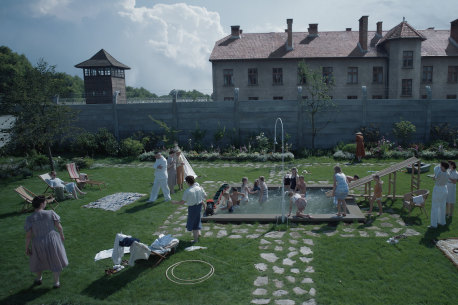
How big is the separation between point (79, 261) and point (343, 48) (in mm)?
29994

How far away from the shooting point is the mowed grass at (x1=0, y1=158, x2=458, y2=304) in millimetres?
5906

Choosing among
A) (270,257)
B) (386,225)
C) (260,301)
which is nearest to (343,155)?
(386,225)

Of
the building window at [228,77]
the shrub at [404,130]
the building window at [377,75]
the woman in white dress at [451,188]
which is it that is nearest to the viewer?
the woman in white dress at [451,188]

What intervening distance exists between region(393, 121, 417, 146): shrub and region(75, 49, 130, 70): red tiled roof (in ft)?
115

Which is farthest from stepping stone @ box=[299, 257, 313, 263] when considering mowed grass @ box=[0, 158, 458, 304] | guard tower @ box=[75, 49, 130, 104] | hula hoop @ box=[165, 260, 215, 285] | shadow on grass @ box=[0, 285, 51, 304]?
guard tower @ box=[75, 49, 130, 104]

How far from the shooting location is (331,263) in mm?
6934

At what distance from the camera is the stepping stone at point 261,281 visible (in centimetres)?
628

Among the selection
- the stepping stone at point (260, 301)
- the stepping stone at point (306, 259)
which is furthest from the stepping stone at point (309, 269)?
the stepping stone at point (260, 301)

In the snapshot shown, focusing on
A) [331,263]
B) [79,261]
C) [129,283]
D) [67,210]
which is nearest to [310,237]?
[331,263]

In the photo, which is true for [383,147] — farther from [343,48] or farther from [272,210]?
[343,48]

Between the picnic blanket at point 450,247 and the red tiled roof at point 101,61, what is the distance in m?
42.0

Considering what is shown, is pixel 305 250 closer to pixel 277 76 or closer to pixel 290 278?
pixel 290 278

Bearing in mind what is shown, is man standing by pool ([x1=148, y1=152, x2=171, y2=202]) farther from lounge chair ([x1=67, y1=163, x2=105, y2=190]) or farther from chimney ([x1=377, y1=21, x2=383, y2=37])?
chimney ([x1=377, y1=21, x2=383, y2=37])

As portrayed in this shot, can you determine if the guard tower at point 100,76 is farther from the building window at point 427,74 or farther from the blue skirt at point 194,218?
A: the blue skirt at point 194,218
